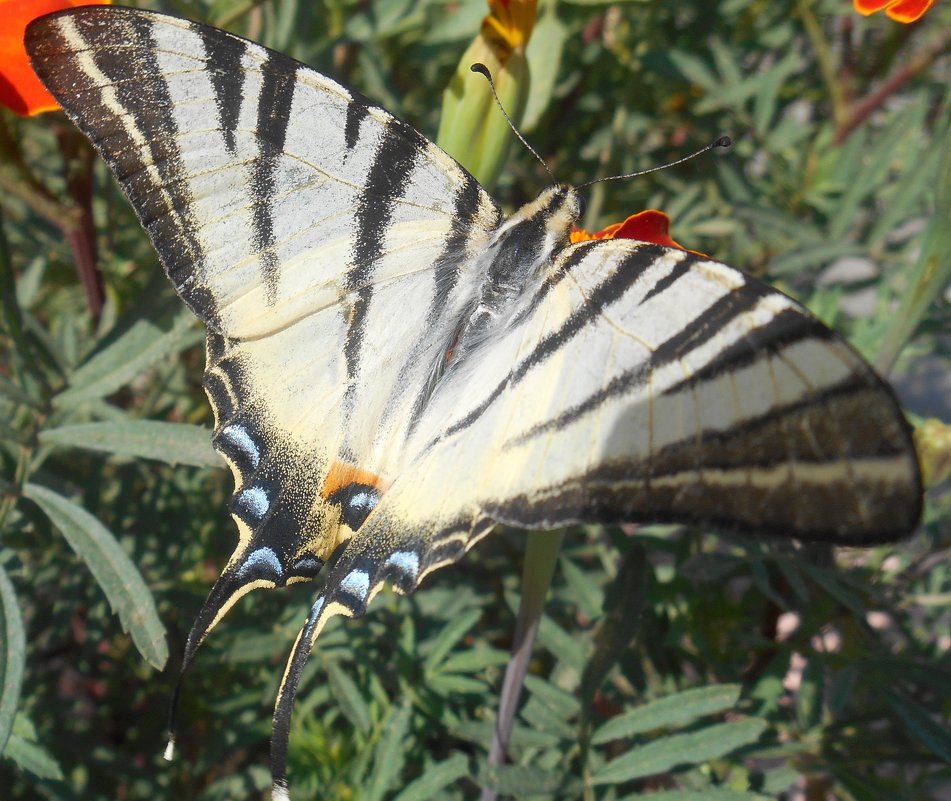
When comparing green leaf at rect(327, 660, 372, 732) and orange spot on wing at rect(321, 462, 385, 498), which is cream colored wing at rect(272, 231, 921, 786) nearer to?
orange spot on wing at rect(321, 462, 385, 498)

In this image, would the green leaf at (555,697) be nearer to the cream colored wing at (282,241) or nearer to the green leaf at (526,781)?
the green leaf at (526,781)

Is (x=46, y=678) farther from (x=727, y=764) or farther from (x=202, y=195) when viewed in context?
(x=727, y=764)

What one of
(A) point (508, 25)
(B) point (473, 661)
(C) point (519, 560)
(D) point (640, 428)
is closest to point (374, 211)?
(A) point (508, 25)

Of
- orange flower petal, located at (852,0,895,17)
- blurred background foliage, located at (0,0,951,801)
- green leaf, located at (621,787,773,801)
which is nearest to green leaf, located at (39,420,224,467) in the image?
blurred background foliage, located at (0,0,951,801)

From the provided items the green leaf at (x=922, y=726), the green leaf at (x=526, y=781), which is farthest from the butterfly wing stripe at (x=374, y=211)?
the green leaf at (x=922, y=726)

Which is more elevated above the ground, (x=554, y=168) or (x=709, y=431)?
(x=709, y=431)

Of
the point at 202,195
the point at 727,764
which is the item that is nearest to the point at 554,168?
the point at 202,195

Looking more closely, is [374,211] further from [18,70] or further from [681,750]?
[681,750]
